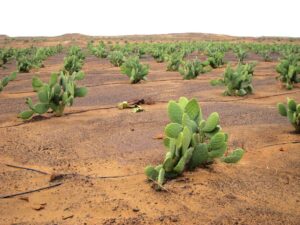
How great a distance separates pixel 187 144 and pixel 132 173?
0.50 m

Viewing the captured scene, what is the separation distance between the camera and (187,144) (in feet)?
8.58

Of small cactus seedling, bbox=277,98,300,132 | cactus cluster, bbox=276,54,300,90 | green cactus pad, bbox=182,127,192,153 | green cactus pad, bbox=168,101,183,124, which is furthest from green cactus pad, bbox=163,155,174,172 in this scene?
cactus cluster, bbox=276,54,300,90

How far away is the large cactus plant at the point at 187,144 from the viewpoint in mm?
2588

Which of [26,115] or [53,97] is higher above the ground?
[53,97]

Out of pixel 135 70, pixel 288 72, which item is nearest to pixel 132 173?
pixel 288 72

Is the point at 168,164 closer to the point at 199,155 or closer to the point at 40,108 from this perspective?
the point at 199,155

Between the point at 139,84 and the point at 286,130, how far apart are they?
4.73m

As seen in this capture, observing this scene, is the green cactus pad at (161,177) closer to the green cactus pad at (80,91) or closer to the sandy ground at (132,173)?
the sandy ground at (132,173)

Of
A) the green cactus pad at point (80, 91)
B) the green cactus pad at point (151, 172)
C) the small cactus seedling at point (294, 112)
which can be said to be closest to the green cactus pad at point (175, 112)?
the green cactus pad at point (151, 172)

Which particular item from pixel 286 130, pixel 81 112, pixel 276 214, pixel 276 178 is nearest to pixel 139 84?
pixel 81 112

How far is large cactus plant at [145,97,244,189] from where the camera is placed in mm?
2588

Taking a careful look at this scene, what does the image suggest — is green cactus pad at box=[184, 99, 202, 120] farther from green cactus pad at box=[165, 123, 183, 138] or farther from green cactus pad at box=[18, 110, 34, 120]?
green cactus pad at box=[18, 110, 34, 120]

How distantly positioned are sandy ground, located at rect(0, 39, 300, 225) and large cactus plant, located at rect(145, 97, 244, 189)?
8cm

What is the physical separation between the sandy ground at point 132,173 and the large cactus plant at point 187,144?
8 cm
